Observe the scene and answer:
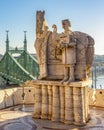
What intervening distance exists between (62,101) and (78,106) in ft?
2.68

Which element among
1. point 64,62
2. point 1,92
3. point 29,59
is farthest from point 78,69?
point 29,59

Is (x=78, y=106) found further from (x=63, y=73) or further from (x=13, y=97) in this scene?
(x=13, y=97)

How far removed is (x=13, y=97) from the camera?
15602mm

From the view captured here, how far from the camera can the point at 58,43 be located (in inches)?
446

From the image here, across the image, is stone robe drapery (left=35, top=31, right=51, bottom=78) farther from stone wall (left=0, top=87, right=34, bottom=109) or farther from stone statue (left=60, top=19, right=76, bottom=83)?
stone wall (left=0, top=87, right=34, bottom=109)

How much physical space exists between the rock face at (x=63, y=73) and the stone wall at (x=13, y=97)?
12.0 ft

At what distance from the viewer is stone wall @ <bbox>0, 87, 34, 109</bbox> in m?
14.8

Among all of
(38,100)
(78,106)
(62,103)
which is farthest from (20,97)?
(78,106)

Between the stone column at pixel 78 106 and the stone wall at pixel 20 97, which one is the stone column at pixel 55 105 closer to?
the stone column at pixel 78 106

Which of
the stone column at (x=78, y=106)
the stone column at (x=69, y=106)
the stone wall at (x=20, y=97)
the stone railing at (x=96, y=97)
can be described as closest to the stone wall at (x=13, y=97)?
the stone wall at (x=20, y=97)

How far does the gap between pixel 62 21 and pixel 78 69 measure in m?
2.30

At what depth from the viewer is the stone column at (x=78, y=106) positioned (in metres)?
10.5

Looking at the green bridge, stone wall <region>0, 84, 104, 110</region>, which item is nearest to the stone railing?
stone wall <region>0, 84, 104, 110</region>

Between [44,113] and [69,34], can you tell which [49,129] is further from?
[69,34]
